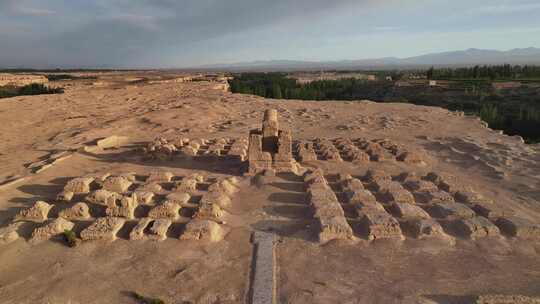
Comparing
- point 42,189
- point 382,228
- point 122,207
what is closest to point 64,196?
point 42,189

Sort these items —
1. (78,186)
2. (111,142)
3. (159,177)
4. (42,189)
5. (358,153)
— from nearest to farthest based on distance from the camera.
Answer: (78,186), (42,189), (159,177), (358,153), (111,142)

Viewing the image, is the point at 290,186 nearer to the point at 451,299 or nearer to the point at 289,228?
the point at 289,228

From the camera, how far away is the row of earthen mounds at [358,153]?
9.61 metres

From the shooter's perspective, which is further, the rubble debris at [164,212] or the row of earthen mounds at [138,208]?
the rubble debris at [164,212]

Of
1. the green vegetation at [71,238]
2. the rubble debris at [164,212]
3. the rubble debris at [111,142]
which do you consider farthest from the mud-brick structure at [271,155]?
the rubble debris at [111,142]

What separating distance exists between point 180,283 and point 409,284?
2.86 m

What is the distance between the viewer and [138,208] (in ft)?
20.6

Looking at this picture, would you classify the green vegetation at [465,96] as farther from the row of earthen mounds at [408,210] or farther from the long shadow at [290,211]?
the long shadow at [290,211]

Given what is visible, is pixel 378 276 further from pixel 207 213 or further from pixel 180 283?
pixel 207 213

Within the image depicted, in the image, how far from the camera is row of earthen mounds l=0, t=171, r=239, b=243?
5.27m

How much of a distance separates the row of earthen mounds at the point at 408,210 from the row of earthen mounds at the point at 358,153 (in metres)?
1.57

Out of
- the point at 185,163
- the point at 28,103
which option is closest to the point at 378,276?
the point at 185,163

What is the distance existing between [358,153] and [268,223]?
4.92m

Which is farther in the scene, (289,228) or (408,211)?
(408,211)
